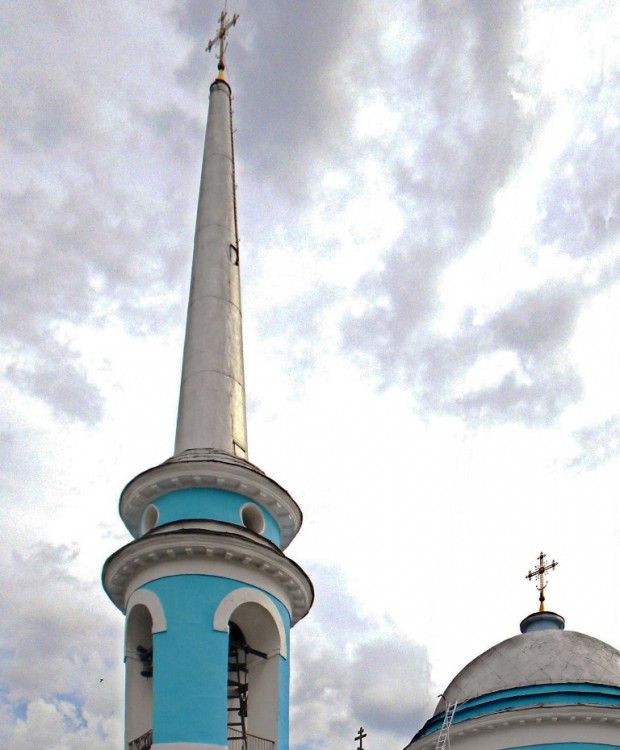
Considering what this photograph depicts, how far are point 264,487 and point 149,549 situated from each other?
8.22 feet

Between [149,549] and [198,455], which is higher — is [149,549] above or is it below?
below

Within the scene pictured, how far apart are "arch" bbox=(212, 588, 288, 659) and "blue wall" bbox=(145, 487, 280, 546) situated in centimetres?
124

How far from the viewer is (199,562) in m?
16.8

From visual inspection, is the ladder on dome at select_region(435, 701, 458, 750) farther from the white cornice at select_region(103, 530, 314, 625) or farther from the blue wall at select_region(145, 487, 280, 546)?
the blue wall at select_region(145, 487, 280, 546)

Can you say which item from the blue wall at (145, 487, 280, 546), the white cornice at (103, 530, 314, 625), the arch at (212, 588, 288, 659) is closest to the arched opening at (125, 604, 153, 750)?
the white cornice at (103, 530, 314, 625)

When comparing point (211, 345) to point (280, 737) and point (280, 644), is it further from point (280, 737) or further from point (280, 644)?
point (280, 737)

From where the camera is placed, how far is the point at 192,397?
1995cm

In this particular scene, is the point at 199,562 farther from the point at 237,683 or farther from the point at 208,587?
the point at 237,683

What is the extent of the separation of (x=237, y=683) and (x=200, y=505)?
122 inches

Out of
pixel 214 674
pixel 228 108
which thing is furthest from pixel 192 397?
pixel 228 108

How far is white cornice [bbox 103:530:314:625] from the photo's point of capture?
16.7 meters

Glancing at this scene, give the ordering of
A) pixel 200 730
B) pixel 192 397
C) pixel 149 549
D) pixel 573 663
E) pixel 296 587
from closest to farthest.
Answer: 1. pixel 200 730
2. pixel 149 549
3. pixel 296 587
4. pixel 192 397
5. pixel 573 663

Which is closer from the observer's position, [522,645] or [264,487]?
[264,487]

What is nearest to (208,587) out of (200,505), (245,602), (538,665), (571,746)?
(245,602)
